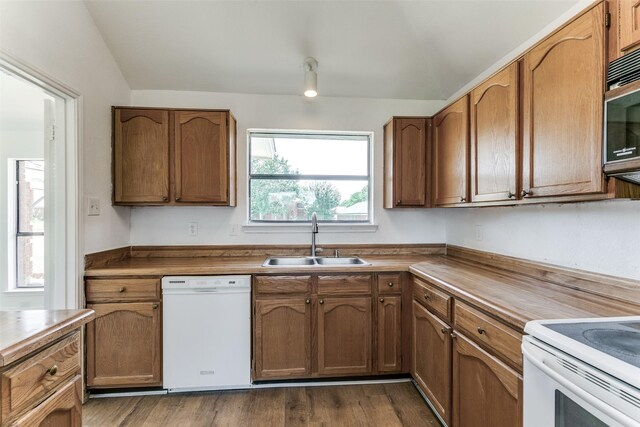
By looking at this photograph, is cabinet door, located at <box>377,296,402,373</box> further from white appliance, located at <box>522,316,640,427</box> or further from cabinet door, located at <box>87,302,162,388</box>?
cabinet door, located at <box>87,302,162,388</box>

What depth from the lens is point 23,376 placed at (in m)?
0.86

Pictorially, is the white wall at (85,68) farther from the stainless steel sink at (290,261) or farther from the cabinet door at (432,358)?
the cabinet door at (432,358)

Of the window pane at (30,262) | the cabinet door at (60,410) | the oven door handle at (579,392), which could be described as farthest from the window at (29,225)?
the oven door handle at (579,392)

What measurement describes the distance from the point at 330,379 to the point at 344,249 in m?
1.09

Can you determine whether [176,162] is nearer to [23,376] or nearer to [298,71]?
[298,71]

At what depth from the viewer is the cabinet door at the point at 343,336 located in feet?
7.43

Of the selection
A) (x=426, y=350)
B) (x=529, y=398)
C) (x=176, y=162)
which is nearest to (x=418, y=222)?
(x=426, y=350)

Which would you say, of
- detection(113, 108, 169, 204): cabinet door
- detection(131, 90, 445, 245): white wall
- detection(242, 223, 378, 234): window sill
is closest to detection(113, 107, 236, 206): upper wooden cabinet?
detection(113, 108, 169, 204): cabinet door

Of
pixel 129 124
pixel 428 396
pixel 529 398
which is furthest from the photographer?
pixel 129 124

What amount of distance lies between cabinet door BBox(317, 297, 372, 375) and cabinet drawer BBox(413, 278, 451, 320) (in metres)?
0.38

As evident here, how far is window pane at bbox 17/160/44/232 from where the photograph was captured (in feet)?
11.6

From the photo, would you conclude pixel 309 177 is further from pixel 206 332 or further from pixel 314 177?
pixel 206 332

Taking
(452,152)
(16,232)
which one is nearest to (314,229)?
(452,152)

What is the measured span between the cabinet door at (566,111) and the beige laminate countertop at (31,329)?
1.96 metres
